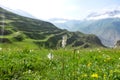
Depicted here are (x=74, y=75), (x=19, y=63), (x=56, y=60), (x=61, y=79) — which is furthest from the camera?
(x=56, y=60)

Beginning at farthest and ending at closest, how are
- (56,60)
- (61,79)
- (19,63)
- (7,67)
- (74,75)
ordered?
(56,60) → (19,63) → (7,67) → (74,75) → (61,79)

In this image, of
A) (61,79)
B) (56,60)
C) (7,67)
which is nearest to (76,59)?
(56,60)

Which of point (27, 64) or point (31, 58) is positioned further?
point (31, 58)

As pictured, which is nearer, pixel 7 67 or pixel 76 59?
pixel 7 67

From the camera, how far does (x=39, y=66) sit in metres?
11.3

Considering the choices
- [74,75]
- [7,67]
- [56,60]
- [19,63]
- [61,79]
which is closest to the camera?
[61,79]

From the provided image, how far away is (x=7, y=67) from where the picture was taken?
32.8 feet

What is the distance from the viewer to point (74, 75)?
28.8 ft

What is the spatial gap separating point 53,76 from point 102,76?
152 cm

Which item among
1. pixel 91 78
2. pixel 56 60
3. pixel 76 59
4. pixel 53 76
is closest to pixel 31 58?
pixel 56 60

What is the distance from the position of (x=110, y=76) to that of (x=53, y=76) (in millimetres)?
1743

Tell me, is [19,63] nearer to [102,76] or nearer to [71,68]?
[71,68]

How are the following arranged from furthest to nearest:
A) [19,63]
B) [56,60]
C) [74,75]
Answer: [56,60], [19,63], [74,75]

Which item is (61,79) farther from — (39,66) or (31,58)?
(31,58)
